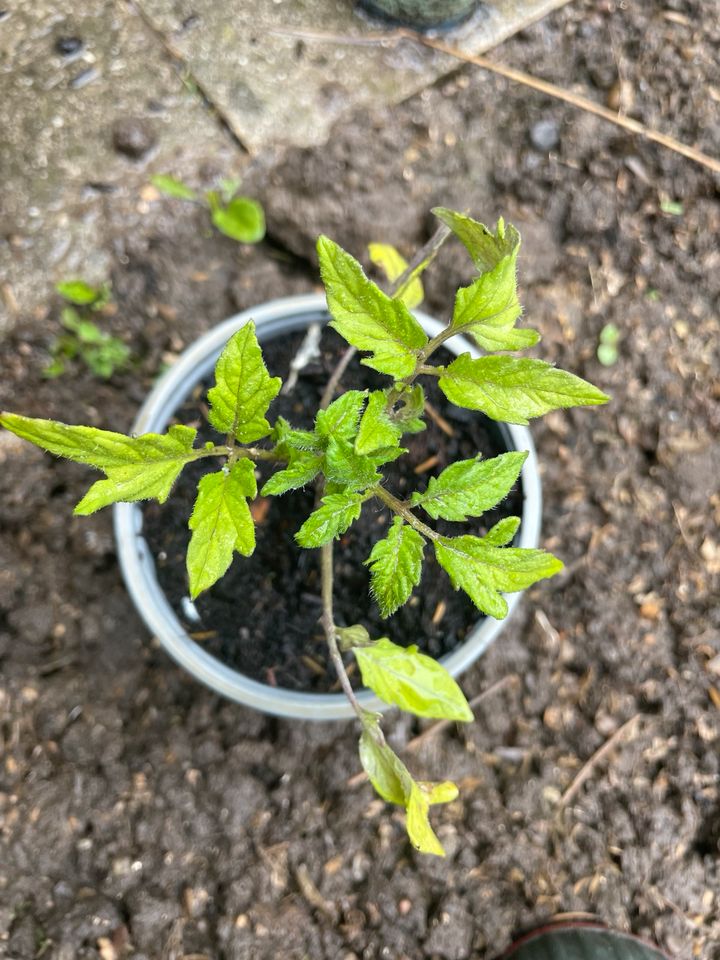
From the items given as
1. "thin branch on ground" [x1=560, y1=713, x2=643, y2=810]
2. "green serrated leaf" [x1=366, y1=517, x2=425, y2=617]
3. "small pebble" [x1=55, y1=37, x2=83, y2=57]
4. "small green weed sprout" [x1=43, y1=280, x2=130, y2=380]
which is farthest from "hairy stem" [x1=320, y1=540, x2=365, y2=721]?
"small pebble" [x1=55, y1=37, x2=83, y2=57]

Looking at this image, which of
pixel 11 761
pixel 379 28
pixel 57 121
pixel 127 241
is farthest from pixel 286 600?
pixel 379 28

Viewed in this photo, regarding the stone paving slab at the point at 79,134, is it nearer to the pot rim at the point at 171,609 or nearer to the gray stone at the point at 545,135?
the pot rim at the point at 171,609

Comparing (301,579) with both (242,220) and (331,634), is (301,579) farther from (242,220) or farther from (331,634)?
(242,220)

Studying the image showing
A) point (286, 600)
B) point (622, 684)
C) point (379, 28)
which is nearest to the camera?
point (286, 600)

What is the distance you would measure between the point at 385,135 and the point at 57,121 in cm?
73

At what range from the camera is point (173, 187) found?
1.80m

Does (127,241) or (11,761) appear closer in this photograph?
(11,761)

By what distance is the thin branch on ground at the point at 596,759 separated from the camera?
154cm

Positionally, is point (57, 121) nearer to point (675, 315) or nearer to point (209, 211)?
point (209, 211)

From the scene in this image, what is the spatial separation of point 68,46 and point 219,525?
1.51m

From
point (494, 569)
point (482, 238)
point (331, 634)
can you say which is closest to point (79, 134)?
point (482, 238)

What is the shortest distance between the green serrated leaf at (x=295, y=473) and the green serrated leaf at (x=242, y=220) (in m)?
0.94

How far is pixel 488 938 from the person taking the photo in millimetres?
1445

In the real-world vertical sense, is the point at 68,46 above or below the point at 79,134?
above
